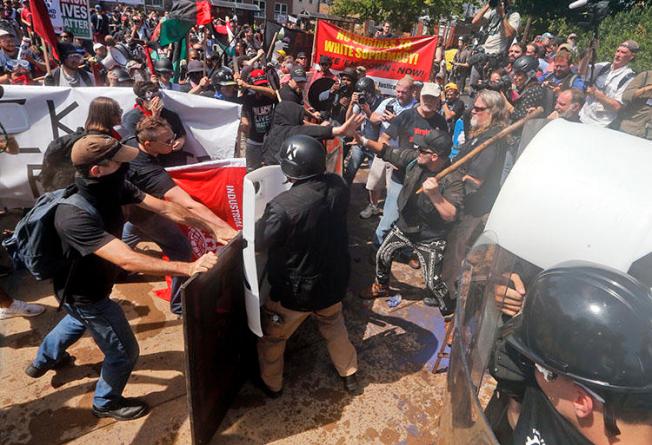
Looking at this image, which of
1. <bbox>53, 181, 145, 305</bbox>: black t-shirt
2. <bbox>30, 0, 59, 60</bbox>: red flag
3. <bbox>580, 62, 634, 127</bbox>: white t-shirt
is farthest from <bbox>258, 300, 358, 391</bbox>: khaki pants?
<bbox>580, 62, 634, 127</bbox>: white t-shirt

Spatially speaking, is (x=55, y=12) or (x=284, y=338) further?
(x=55, y=12)

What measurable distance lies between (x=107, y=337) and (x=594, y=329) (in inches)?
105

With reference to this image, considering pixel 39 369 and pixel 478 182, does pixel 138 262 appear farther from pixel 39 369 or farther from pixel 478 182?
pixel 478 182

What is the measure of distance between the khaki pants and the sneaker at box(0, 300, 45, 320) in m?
2.25

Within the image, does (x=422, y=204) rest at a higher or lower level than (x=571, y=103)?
lower

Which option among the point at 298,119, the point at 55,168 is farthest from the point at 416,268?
the point at 55,168

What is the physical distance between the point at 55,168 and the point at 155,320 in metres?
1.65

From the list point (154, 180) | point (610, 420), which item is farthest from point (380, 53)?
point (610, 420)

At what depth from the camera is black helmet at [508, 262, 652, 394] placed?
108cm

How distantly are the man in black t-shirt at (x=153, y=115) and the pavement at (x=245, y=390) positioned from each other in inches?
57.0

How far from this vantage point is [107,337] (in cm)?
264

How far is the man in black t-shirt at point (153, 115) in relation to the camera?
414 centimetres

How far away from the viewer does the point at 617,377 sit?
1.08 m

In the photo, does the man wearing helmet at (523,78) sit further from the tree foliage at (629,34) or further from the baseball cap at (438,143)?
the tree foliage at (629,34)
